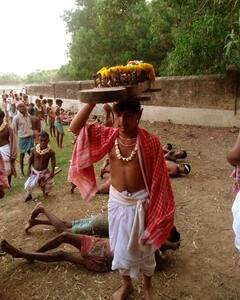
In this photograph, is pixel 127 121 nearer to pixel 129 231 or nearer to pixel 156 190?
pixel 156 190

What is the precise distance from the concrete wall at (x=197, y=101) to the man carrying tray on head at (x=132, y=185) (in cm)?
808

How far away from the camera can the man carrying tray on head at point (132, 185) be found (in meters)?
3.19

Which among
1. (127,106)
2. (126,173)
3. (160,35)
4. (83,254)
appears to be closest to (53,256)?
(83,254)

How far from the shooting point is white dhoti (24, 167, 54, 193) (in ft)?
22.1

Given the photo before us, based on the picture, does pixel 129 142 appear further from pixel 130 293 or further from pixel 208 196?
pixel 208 196

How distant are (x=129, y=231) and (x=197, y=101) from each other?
967 centimetres

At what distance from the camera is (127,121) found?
3195 mm

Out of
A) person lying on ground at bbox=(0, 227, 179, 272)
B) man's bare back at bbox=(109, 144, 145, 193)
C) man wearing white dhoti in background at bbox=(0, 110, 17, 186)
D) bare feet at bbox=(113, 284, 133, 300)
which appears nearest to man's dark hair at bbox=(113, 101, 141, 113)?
man's bare back at bbox=(109, 144, 145, 193)

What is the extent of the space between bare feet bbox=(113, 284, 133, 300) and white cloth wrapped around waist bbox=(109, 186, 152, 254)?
1.66 ft

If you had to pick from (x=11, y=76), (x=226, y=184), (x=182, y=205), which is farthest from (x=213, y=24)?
(x=11, y=76)

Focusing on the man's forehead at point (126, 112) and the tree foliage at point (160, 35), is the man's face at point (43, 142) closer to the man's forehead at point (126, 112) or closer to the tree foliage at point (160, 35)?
the man's forehead at point (126, 112)

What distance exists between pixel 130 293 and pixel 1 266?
1.53m

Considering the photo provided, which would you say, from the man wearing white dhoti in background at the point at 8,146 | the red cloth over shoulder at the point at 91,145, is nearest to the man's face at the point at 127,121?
the red cloth over shoulder at the point at 91,145

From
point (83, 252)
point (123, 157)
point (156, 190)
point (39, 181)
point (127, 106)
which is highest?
point (127, 106)
